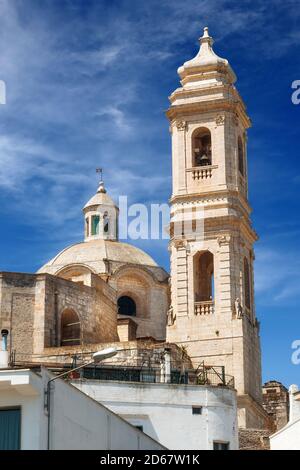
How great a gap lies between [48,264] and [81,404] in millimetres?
35954

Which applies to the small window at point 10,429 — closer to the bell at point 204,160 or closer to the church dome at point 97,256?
the bell at point 204,160

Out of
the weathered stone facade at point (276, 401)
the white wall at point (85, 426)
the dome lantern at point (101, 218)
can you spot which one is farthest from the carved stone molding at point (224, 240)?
the white wall at point (85, 426)

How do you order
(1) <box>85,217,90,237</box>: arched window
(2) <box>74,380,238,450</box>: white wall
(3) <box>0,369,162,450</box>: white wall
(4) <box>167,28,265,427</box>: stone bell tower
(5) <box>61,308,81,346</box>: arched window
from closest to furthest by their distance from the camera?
1. (3) <box>0,369,162,450</box>: white wall
2. (2) <box>74,380,238,450</box>: white wall
3. (4) <box>167,28,265,427</box>: stone bell tower
4. (5) <box>61,308,81,346</box>: arched window
5. (1) <box>85,217,90,237</box>: arched window

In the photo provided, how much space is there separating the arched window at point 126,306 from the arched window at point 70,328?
8944 mm

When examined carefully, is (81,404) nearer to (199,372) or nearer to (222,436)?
(222,436)

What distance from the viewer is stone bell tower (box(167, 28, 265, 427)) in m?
52.4

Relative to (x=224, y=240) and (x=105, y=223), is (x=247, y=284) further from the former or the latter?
(x=105, y=223)

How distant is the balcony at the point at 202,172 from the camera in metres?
55.1

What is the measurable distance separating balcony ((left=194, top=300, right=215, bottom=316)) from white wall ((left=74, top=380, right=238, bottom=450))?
1322 cm

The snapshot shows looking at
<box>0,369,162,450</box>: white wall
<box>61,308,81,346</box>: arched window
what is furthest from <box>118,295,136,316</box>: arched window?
<box>0,369,162,450</box>: white wall

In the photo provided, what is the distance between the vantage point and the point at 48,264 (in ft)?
212

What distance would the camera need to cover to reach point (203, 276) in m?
55.4

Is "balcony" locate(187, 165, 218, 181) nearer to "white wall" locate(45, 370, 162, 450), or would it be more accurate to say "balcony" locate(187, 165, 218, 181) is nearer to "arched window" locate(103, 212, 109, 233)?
"arched window" locate(103, 212, 109, 233)
